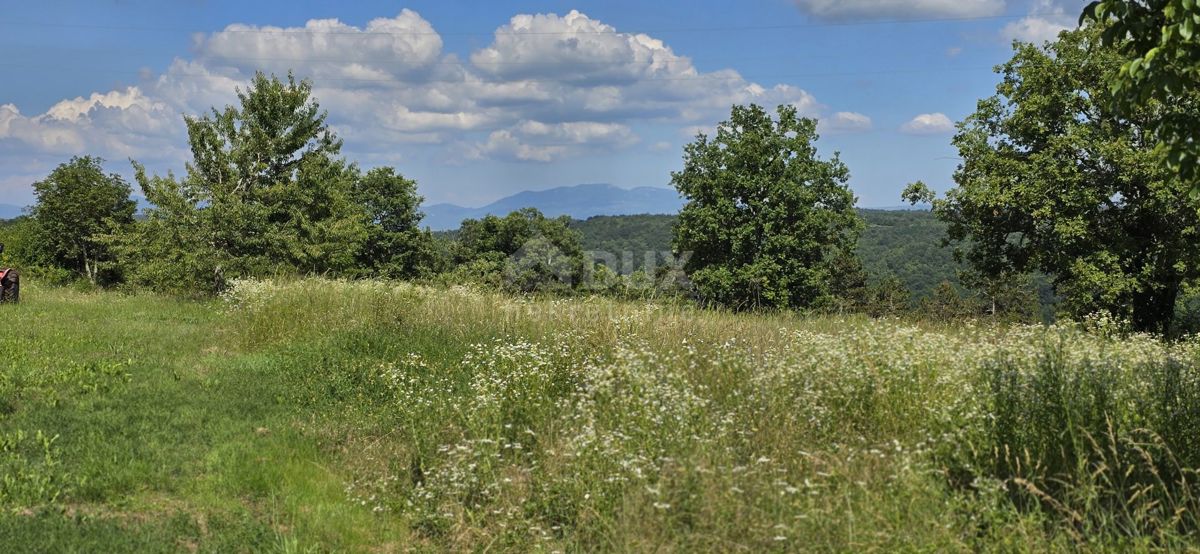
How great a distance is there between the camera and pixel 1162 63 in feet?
12.9

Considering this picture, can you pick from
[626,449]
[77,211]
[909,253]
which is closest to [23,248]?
[77,211]

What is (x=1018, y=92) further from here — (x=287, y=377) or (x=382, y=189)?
(x=382, y=189)

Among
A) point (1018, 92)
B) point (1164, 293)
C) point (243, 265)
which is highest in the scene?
point (1018, 92)

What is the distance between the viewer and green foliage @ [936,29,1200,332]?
2011 centimetres

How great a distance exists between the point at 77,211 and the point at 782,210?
3657 centimetres

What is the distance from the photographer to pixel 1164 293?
71.8 ft

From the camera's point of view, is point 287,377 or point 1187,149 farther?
point 287,377

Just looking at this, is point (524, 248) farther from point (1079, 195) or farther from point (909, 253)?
point (909, 253)

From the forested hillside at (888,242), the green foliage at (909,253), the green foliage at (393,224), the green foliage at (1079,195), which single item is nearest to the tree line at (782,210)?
the green foliage at (1079,195)

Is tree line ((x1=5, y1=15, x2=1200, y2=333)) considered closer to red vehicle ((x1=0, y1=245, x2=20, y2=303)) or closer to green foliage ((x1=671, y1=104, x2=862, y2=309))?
green foliage ((x1=671, y1=104, x2=862, y2=309))

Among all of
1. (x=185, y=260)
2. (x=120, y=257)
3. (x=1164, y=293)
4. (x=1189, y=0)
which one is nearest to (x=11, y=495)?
(x=1189, y=0)

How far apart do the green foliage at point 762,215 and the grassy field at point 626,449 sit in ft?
87.8

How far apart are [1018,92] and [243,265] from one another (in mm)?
24980

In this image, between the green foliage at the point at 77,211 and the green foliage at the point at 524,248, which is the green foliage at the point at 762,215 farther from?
the green foliage at the point at 77,211
